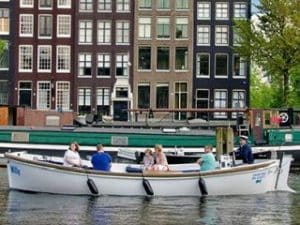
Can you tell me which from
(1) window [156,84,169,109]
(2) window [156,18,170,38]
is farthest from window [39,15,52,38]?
(1) window [156,84,169,109]

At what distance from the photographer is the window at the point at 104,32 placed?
267ft

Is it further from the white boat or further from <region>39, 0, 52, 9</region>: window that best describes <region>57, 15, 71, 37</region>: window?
the white boat

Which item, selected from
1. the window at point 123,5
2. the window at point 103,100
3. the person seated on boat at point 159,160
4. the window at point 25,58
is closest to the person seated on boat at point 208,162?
the person seated on boat at point 159,160

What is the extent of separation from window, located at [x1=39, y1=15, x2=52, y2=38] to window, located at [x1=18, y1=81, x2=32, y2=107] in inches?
177

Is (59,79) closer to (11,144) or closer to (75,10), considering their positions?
(75,10)

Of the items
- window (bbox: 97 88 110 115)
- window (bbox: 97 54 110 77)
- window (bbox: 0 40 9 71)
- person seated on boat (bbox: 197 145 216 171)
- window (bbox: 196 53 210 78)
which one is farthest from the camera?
window (bbox: 97 54 110 77)

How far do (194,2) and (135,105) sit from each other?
426 inches

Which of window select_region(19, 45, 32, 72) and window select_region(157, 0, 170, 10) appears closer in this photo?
window select_region(19, 45, 32, 72)

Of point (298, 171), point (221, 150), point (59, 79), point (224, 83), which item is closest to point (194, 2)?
point (224, 83)

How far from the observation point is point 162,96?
81375 millimetres

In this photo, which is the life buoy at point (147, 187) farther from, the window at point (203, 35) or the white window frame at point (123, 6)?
the white window frame at point (123, 6)

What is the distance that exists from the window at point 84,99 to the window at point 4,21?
8.64 meters

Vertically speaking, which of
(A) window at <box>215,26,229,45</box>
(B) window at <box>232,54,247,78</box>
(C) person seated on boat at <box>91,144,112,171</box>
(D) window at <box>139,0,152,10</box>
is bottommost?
(C) person seated on boat at <box>91,144,112,171</box>

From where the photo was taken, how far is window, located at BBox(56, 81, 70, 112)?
80.8 m
